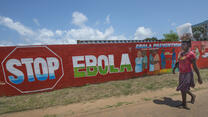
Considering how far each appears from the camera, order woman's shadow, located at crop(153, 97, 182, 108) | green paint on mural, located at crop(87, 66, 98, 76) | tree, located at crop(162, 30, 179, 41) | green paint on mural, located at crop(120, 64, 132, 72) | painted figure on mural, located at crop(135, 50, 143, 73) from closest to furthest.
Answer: woman's shadow, located at crop(153, 97, 182, 108) < green paint on mural, located at crop(87, 66, 98, 76) < green paint on mural, located at crop(120, 64, 132, 72) < painted figure on mural, located at crop(135, 50, 143, 73) < tree, located at crop(162, 30, 179, 41)

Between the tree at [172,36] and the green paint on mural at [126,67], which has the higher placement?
the tree at [172,36]

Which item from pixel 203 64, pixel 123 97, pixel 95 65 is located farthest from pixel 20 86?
pixel 203 64

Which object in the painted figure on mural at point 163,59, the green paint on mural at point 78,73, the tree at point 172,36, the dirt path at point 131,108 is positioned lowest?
the dirt path at point 131,108

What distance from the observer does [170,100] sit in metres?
3.67

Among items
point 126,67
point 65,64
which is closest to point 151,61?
point 126,67

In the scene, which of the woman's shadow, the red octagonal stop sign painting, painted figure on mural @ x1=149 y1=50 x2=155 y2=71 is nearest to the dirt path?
the woman's shadow

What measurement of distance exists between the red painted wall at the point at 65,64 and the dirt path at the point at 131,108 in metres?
2.12

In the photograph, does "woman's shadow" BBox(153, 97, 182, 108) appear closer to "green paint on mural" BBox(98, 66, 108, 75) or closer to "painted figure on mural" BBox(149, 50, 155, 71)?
"green paint on mural" BBox(98, 66, 108, 75)

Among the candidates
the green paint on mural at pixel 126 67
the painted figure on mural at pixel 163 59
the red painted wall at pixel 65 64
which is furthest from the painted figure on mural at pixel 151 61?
the green paint on mural at pixel 126 67

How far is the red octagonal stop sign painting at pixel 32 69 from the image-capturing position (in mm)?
4863

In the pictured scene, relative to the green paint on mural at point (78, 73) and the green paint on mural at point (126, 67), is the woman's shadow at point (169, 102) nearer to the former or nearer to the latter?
the green paint on mural at point (126, 67)

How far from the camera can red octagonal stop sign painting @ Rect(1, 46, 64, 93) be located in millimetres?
4863

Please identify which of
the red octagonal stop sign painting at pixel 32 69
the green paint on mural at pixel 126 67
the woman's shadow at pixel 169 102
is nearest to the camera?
the woman's shadow at pixel 169 102

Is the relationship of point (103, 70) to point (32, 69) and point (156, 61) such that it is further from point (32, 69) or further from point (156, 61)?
point (156, 61)
